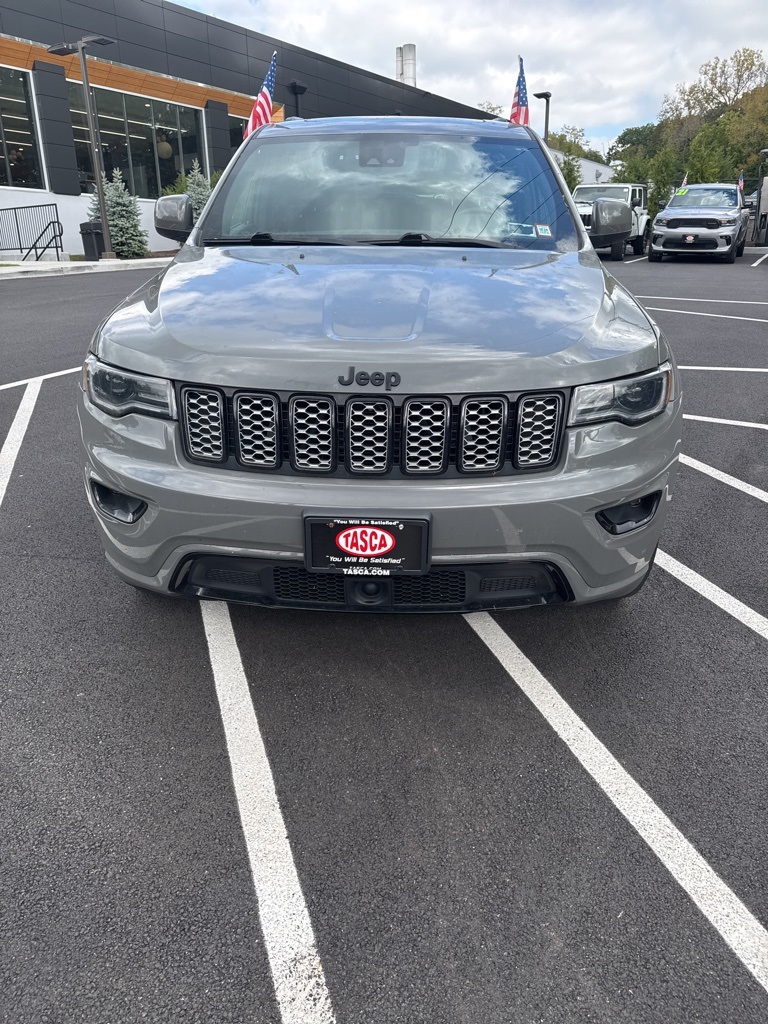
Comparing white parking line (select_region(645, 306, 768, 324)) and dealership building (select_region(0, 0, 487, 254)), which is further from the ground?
dealership building (select_region(0, 0, 487, 254))

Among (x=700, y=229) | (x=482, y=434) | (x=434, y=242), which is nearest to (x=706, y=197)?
(x=700, y=229)

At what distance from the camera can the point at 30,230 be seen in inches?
965

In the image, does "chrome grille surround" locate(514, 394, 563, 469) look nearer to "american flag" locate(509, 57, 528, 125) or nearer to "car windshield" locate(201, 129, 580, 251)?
"car windshield" locate(201, 129, 580, 251)

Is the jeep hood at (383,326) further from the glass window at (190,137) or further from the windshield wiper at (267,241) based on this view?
the glass window at (190,137)

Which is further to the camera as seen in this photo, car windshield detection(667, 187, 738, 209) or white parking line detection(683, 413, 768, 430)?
car windshield detection(667, 187, 738, 209)

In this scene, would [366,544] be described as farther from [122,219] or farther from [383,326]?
[122,219]

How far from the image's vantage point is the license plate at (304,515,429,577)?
2236mm

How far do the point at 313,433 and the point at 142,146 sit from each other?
97.8 ft

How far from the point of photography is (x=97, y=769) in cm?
235

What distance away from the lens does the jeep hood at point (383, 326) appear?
7.53 feet

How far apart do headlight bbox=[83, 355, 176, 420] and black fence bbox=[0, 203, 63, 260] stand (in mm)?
23917

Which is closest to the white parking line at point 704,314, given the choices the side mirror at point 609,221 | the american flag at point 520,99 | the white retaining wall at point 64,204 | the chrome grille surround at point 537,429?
the american flag at point 520,99

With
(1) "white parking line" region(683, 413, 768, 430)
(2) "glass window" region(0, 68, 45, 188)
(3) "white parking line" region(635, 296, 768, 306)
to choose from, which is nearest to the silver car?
(3) "white parking line" region(635, 296, 768, 306)

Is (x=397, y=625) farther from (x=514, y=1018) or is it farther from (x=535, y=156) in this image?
(x=535, y=156)
